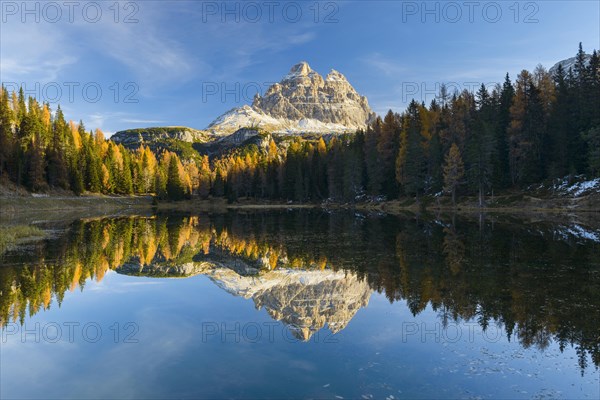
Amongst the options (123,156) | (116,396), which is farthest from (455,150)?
(123,156)

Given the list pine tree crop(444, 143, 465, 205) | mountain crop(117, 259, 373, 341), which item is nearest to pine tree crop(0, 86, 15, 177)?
mountain crop(117, 259, 373, 341)

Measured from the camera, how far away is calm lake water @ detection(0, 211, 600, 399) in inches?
358

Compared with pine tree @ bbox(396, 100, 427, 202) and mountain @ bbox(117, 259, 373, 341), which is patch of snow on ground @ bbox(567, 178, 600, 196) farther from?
mountain @ bbox(117, 259, 373, 341)

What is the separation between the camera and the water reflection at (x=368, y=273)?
13.5m

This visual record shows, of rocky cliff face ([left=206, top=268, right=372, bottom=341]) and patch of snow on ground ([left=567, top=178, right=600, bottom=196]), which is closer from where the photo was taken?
rocky cliff face ([left=206, top=268, right=372, bottom=341])

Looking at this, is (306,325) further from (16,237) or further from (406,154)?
(406,154)

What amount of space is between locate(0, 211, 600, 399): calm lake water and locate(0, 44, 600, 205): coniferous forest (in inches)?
1915

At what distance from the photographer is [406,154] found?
8194cm

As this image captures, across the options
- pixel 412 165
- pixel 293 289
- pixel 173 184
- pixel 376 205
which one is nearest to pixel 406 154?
pixel 412 165

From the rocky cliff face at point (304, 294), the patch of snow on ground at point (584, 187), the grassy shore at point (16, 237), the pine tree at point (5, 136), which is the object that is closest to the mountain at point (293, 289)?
the rocky cliff face at point (304, 294)

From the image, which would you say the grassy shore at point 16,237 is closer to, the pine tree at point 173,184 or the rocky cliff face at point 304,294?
the rocky cliff face at point 304,294

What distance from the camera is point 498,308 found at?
14109 millimetres

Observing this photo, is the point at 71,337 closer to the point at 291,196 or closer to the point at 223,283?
the point at 223,283

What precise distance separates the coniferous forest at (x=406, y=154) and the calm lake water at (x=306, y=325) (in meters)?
48.6
